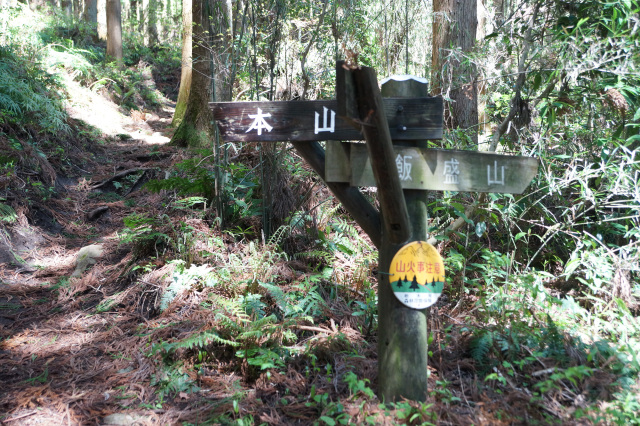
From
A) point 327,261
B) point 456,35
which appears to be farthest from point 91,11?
point 327,261

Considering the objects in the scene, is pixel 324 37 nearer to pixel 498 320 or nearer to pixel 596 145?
pixel 596 145

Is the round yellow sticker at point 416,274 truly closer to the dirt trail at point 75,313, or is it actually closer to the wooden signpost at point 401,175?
the wooden signpost at point 401,175

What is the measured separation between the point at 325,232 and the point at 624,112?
316cm

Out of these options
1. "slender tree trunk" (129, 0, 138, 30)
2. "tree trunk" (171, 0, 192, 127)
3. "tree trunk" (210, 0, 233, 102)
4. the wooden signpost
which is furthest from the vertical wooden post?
"slender tree trunk" (129, 0, 138, 30)

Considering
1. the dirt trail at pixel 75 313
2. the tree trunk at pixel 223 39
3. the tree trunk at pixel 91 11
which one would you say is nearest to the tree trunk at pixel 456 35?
the tree trunk at pixel 223 39

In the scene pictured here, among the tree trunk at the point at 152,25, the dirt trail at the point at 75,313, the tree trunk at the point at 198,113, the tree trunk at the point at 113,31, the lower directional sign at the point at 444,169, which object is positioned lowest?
the dirt trail at the point at 75,313

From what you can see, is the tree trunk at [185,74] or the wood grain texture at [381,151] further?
the tree trunk at [185,74]

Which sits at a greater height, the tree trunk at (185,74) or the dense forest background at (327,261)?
the tree trunk at (185,74)

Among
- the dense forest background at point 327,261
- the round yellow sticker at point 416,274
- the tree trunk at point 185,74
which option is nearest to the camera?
the round yellow sticker at point 416,274

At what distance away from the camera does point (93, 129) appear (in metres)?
10.7

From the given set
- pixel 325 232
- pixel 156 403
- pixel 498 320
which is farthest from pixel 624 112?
pixel 156 403

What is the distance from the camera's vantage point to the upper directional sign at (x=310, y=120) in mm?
2705

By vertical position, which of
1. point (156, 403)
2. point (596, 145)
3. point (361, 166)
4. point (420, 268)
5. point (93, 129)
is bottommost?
point (156, 403)

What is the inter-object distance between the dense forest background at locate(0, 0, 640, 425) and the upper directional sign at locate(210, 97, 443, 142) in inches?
60.9
